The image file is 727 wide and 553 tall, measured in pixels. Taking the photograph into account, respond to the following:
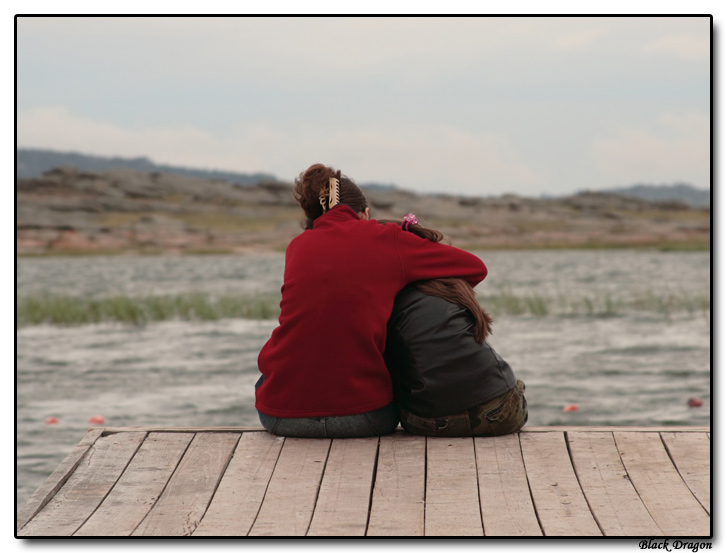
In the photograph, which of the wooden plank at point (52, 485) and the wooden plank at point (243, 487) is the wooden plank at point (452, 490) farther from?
the wooden plank at point (52, 485)

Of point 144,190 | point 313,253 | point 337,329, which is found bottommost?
point 337,329

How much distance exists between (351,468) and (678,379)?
766 centimetres

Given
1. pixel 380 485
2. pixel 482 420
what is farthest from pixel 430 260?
pixel 380 485

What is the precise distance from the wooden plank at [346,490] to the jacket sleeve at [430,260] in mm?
736

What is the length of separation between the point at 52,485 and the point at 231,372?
7091mm

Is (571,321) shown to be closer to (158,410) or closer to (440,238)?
(158,410)

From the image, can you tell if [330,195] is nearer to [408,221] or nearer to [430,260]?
[408,221]

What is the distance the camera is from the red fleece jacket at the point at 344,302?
3.25 metres

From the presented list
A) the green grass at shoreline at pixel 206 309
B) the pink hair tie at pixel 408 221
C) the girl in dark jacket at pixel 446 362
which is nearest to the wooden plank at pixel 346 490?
the girl in dark jacket at pixel 446 362

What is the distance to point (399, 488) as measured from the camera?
2967mm

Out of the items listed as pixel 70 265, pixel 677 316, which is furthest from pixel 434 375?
pixel 70 265

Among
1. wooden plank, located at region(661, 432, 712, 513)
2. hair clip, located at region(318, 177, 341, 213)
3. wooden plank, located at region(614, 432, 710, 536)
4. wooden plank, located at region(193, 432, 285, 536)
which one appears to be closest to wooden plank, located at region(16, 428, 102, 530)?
wooden plank, located at region(193, 432, 285, 536)

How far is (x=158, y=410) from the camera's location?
830cm

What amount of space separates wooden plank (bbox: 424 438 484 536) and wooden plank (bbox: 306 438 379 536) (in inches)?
8.9
